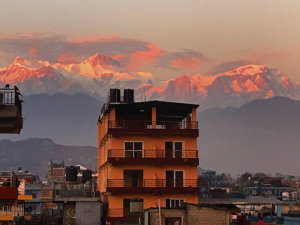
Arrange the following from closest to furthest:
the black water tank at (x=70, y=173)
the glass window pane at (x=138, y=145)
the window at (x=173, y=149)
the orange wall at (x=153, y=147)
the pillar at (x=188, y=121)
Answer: the orange wall at (x=153, y=147), the glass window pane at (x=138, y=145), the window at (x=173, y=149), the pillar at (x=188, y=121), the black water tank at (x=70, y=173)

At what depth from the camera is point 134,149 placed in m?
78.1

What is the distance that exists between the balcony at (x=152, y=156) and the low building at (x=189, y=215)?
1284 inches

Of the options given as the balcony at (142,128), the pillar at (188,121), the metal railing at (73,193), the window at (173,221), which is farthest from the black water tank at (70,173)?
the window at (173,221)

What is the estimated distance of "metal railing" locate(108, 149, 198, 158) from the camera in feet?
253

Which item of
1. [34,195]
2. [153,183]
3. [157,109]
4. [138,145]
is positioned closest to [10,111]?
[153,183]

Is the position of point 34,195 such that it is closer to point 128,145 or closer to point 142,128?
point 128,145

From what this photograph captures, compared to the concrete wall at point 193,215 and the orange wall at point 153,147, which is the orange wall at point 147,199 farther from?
the concrete wall at point 193,215

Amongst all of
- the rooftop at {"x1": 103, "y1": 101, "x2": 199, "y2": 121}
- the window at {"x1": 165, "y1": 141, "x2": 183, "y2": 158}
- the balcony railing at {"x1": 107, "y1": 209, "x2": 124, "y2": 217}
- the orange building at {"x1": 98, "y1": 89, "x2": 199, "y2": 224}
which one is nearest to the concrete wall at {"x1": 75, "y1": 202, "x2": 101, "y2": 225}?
the orange building at {"x1": 98, "y1": 89, "x2": 199, "y2": 224}

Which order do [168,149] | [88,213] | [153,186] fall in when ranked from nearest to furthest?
[88,213] → [153,186] → [168,149]

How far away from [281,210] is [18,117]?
75919 millimetres

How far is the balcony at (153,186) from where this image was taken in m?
75.6

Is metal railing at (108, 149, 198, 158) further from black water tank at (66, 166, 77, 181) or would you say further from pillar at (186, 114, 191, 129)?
black water tank at (66, 166, 77, 181)

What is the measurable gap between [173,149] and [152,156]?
8.99 ft

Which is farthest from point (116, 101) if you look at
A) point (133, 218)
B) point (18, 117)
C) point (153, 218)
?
point (18, 117)
